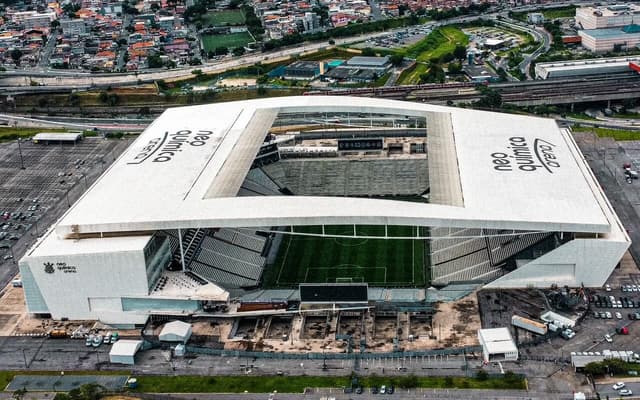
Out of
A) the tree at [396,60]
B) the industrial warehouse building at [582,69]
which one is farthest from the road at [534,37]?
the tree at [396,60]

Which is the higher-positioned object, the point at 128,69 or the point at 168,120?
the point at 168,120

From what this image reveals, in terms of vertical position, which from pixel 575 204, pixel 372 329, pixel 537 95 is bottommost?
pixel 537 95

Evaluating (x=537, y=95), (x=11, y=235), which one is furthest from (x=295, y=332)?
(x=537, y=95)

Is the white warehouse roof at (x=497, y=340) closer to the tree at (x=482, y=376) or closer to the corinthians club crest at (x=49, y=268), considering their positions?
the tree at (x=482, y=376)

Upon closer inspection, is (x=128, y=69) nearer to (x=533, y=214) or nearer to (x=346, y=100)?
(x=346, y=100)

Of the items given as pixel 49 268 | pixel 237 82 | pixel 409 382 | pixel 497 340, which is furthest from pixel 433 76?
pixel 409 382

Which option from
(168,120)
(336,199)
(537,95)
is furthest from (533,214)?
(537,95)

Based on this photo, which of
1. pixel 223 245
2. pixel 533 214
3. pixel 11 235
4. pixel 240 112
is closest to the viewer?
pixel 533 214

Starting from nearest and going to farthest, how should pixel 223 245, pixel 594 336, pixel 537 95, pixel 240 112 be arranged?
pixel 594 336
pixel 223 245
pixel 240 112
pixel 537 95

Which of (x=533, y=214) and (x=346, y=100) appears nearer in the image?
(x=533, y=214)
